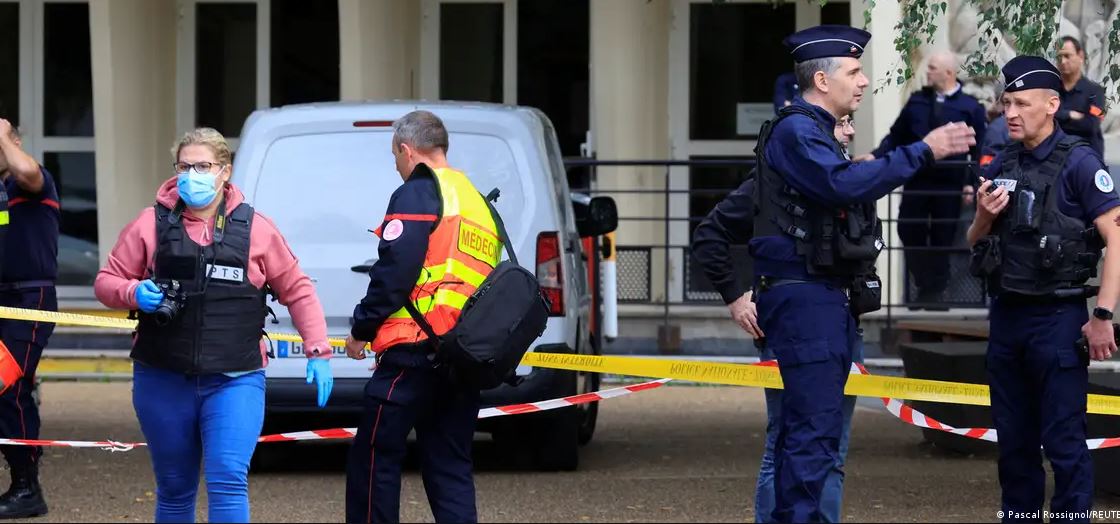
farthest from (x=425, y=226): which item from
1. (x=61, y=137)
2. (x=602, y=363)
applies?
(x=61, y=137)

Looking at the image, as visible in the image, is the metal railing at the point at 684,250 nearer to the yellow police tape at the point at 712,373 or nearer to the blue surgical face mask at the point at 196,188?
Result: the yellow police tape at the point at 712,373

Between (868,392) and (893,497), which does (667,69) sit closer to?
(893,497)

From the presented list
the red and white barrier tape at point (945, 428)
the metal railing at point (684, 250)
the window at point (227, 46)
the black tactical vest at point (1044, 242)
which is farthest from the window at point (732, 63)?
the black tactical vest at point (1044, 242)

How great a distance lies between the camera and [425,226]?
244 inches

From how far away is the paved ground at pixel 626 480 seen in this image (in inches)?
321

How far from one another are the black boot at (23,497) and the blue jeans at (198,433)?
2.13 meters

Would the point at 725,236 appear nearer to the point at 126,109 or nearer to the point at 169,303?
the point at 169,303

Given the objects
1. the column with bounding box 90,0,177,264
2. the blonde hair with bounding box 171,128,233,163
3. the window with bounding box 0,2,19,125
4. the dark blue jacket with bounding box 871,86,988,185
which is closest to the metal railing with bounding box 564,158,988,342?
the dark blue jacket with bounding box 871,86,988,185

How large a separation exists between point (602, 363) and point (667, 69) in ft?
28.4

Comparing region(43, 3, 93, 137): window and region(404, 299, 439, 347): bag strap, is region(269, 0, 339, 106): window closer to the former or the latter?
region(43, 3, 93, 137): window

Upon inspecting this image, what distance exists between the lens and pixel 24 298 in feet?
26.5

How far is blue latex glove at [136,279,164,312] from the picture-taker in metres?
5.86

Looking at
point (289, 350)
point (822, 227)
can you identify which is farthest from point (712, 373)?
point (289, 350)

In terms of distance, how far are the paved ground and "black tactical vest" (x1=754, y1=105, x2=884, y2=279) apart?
2416 millimetres
